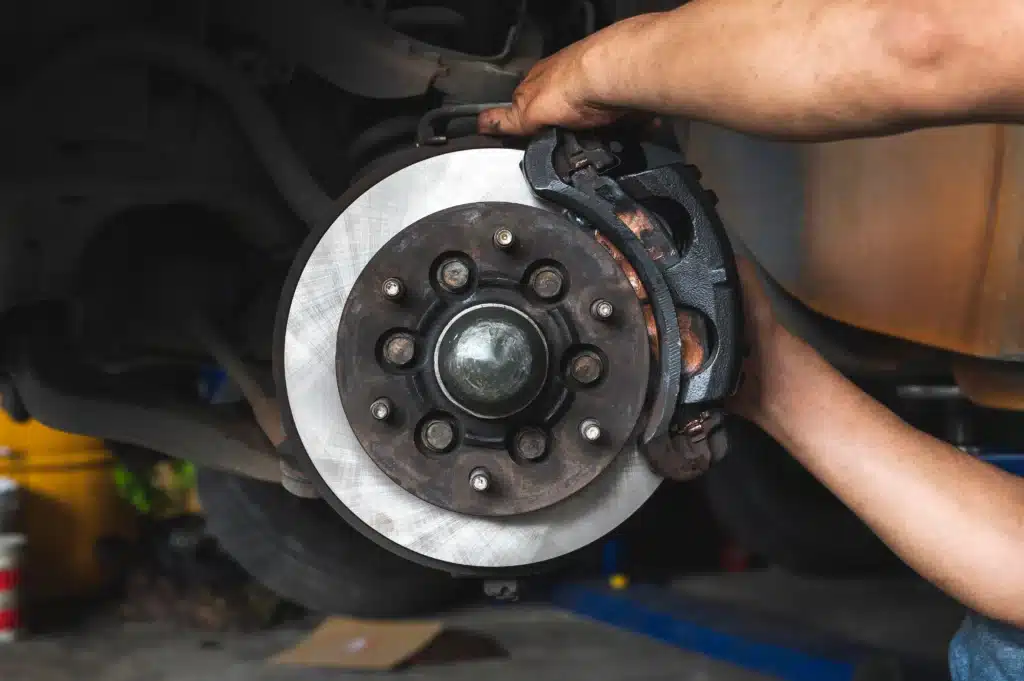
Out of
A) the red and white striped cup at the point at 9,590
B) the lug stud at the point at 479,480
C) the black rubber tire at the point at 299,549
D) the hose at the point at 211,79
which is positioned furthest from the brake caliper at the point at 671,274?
the red and white striped cup at the point at 9,590

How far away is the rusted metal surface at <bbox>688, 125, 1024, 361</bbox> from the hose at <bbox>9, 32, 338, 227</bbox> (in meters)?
0.53

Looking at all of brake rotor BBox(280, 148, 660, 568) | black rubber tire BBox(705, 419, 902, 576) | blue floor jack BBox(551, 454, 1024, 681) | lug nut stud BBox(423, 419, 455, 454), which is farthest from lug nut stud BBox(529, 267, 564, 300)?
black rubber tire BBox(705, 419, 902, 576)

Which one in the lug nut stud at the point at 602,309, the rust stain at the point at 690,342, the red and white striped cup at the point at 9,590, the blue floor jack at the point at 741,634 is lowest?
the blue floor jack at the point at 741,634

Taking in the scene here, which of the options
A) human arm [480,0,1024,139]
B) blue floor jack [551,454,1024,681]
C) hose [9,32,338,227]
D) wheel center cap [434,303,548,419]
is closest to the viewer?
human arm [480,0,1024,139]

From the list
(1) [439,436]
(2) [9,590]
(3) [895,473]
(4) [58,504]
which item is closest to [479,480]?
(1) [439,436]

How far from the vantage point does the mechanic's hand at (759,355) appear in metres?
0.61

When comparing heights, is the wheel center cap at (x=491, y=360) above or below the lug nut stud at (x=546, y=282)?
below

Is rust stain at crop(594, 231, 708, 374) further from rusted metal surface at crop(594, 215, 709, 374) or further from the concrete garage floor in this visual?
the concrete garage floor

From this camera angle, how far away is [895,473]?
0.58 metres

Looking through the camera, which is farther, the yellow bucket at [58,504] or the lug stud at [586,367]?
the yellow bucket at [58,504]

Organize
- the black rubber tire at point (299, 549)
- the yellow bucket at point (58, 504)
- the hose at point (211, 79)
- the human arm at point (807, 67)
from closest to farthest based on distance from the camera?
the human arm at point (807, 67)
the hose at point (211, 79)
the black rubber tire at point (299, 549)
the yellow bucket at point (58, 504)

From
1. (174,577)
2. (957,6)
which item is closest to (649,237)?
(957,6)

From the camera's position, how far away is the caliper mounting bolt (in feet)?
1.89

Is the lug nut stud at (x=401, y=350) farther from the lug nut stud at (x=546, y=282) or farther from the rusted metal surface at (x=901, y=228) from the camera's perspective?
the rusted metal surface at (x=901, y=228)
